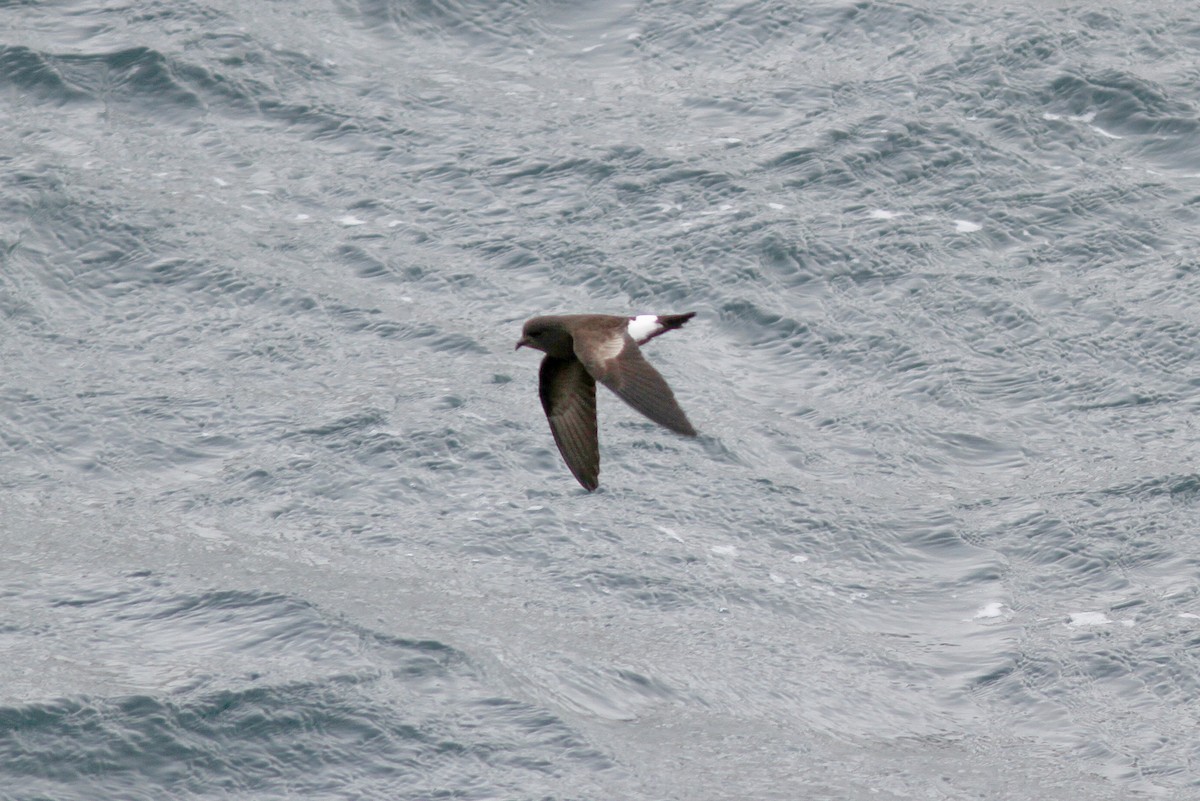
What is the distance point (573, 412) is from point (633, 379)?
1.19 metres

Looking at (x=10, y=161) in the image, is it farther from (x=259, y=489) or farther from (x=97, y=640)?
(x=97, y=640)

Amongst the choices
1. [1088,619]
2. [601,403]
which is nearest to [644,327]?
[1088,619]

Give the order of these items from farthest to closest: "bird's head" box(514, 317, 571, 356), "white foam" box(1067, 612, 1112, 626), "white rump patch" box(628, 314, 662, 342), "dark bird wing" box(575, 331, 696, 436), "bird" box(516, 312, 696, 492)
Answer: "white foam" box(1067, 612, 1112, 626) < "bird's head" box(514, 317, 571, 356) < "white rump patch" box(628, 314, 662, 342) < "bird" box(516, 312, 696, 492) < "dark bird wing" box(575, 331, 696, 436)

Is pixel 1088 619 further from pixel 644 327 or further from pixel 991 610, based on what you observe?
pixel 644 327

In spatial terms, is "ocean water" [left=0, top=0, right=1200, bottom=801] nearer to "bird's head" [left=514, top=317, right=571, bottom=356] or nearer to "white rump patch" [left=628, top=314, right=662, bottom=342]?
"bird's head" [left=514, top=317, right=571, bottom=356]

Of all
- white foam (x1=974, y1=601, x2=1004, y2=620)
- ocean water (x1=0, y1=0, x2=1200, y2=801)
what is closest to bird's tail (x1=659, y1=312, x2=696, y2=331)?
ocean water (x1=0, y1=0, x2=1200, y2=801)

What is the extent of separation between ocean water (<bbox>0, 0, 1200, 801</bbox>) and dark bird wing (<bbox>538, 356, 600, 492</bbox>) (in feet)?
6.80

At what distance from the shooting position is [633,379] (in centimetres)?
956

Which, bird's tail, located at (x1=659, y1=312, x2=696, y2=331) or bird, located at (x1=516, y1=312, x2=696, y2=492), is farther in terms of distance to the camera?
bird's tail, located at (x1=659, y1=312, x2=696, y2=331)

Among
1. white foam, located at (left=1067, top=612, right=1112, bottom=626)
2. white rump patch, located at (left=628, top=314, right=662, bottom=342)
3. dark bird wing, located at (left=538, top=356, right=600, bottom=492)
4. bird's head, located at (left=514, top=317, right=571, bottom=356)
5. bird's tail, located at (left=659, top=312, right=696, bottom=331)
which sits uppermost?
bird's tail, located at (left=659, top=312, right=696, bottom=331)

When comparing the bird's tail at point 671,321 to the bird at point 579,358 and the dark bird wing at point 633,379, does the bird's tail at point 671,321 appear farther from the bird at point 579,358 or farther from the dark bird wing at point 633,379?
the dark bird wing at point 633,379

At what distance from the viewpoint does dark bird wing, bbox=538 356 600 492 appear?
10.6 metres

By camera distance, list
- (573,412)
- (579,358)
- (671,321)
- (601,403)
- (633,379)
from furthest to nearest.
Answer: (601,403) → (573,412) → (671,321) → (579,358) → (633,379)

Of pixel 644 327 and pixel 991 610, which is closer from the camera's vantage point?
pixel 644 327
